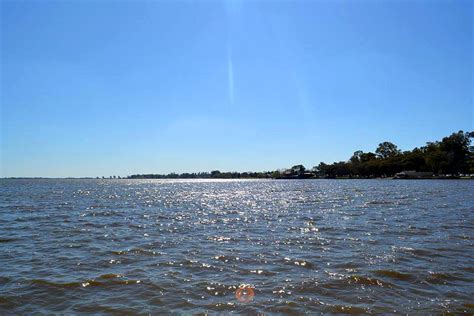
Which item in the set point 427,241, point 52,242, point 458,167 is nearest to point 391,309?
point 427,241

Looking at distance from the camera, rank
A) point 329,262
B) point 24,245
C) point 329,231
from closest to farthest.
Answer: point 329,262, point 24,245, point 329,231

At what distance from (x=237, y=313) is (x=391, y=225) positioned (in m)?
18.9

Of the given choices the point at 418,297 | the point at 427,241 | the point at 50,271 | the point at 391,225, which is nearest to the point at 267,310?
the point at 418,297

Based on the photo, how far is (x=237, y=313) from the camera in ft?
29.2

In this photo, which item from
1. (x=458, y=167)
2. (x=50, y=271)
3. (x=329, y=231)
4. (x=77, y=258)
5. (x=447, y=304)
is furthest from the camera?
(x=458, y=167)

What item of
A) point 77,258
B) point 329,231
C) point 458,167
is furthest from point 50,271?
point 458,167

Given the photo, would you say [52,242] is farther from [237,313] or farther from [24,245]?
[237,313]

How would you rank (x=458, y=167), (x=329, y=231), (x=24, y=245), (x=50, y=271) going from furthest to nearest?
(x=458, y=167) < (x=329, y=231) < (x=24, y=245) < (x=50, y=271)

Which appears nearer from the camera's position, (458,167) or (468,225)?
(468,225)

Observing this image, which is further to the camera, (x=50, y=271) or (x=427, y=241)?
(x=427, y=241)

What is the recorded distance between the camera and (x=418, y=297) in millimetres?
10062

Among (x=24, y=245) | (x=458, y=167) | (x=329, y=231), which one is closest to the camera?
(x=24, y=245)

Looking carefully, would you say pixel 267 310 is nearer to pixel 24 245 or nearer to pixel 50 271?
pixel 50 271

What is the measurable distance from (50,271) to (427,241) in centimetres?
1696
